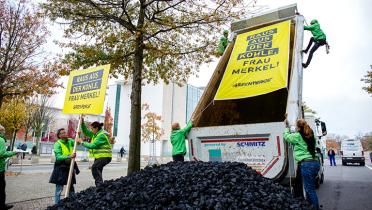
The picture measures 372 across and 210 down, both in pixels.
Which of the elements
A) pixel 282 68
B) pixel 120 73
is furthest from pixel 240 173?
pixel 120 73

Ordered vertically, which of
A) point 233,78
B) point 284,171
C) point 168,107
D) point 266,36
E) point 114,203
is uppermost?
point 168,107

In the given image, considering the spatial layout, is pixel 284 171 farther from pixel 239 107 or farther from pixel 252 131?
pixel 239 107

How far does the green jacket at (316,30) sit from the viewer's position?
18.1 ft

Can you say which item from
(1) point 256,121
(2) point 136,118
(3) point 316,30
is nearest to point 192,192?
(1) point 256,121

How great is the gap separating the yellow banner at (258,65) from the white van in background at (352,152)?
913 inches

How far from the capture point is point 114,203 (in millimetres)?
3436

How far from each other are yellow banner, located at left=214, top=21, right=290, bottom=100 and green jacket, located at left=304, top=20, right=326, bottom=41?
485 mm

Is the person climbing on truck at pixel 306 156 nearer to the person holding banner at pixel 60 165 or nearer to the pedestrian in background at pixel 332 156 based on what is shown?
the person holding banner at pixel 60 165

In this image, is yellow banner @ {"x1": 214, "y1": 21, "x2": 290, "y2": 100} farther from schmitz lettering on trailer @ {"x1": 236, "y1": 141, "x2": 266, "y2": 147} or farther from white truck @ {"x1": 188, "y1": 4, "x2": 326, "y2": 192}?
schmitz lettering on trailer @ {"x1": 236, "y1": 141, "x2": 266, "y2": 147}

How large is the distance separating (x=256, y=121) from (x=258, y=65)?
1012 millimetres

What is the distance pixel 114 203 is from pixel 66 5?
661 cm

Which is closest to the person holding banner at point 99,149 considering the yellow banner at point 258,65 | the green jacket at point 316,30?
the yellow banner at point 258,65

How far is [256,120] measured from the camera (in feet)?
17.1

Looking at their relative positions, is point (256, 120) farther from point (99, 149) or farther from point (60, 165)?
point (60, 165)
